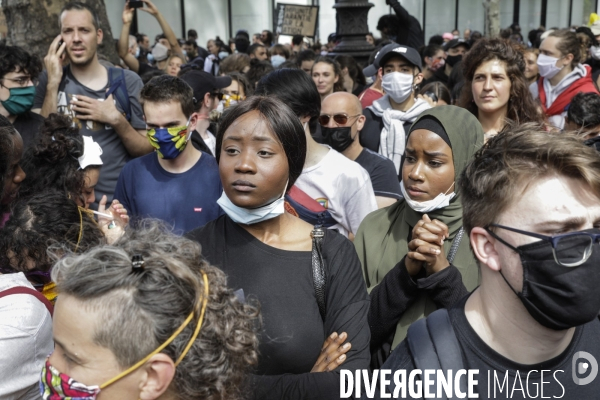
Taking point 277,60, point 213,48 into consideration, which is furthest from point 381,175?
point 213,48

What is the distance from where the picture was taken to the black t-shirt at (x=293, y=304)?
239cm

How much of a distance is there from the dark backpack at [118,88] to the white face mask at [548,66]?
437cm

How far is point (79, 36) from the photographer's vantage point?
17.1ft

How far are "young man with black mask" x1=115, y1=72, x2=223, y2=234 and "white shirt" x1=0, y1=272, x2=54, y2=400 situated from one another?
4.85 ft

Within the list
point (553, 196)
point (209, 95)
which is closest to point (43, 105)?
point (209, 95)

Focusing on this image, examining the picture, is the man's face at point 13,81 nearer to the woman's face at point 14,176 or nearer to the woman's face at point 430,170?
the woman's face at point 14,176

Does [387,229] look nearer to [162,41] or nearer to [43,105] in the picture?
[43,105]

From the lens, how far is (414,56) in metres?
6.06

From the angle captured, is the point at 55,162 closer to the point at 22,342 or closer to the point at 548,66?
the point at 22,342

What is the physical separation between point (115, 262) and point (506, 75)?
367cm

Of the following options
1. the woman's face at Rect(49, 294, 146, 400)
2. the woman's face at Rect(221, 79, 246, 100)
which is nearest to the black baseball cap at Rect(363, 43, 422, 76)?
the woman's face at Rect(221, 79, 246, 100)

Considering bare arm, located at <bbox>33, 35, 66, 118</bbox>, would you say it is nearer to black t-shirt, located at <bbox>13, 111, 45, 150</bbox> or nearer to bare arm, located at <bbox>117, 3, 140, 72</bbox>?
black t-shirt, located at <bbox>13, 111, 45, 150</bbox>

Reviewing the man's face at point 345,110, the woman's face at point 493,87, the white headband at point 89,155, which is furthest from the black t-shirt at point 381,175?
the white headband at point 89,155

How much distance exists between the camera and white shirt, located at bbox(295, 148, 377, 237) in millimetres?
3947
